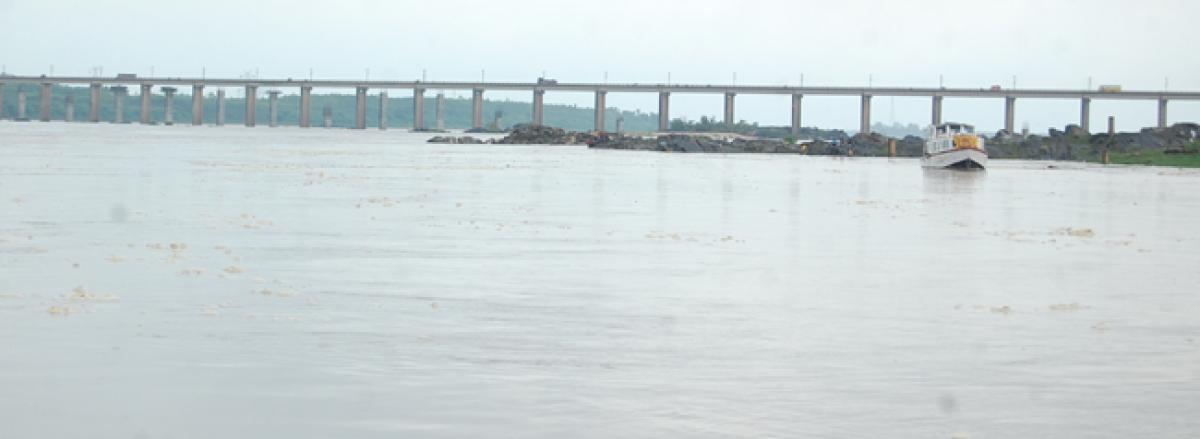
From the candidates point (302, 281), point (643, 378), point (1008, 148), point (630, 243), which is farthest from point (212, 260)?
point (1008, 148)

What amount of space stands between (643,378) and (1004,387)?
3.16 m

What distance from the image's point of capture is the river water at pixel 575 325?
38.6ft

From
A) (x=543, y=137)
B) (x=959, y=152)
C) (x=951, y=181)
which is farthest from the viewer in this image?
(x=543, y=137)

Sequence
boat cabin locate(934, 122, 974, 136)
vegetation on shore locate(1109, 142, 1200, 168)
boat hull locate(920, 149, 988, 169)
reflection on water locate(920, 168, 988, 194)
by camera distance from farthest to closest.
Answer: vegetation on shore locate(1109, 142, 1200, 168) < boat cabin locate(934, 122, 974, 136) < boat hull locate(920, 149, 988, 169) < reflection on water locate(920, 168, 988, 194)

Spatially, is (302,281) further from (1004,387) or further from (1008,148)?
(1008,148)

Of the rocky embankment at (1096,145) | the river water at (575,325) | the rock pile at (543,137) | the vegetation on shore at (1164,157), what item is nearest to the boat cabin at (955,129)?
the vegetation on shore at (1164,157)

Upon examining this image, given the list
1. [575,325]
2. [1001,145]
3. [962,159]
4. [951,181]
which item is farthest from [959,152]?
[575,325]

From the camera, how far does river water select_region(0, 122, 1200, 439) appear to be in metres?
11.8

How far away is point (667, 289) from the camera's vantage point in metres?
20.8

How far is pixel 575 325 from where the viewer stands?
16875mm

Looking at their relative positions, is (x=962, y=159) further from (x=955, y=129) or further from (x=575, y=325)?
(x=575, y=325)

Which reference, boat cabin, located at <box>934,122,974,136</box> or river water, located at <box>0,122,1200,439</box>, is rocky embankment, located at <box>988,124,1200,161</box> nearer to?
boat cabin, located at <box>934,122,974,136</box>

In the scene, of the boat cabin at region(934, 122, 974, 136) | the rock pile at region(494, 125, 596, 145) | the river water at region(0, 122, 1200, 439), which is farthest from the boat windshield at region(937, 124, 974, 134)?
the rock pile at region(494, 125, 596, 145)

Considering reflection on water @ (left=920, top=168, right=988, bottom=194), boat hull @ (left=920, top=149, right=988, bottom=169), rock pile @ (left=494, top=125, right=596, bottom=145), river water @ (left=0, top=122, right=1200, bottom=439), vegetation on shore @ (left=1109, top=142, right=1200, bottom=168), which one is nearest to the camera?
river water @ (left=0, top=122, right=1200, bottom=439)
